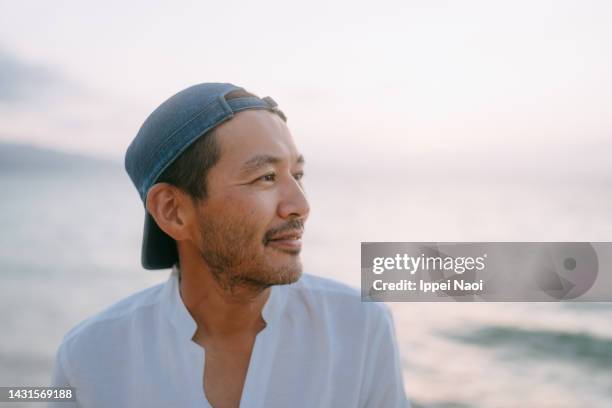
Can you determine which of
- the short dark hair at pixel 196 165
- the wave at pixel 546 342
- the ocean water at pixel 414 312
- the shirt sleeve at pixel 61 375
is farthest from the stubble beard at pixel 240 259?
the wave at pixel 546 342

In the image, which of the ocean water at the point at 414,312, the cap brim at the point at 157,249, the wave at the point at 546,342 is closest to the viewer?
the cap brim at the point at 157,249

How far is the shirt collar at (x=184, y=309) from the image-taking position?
262 cm

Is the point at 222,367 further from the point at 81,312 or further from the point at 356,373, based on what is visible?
the point at 81,312

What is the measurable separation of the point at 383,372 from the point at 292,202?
2.59ft

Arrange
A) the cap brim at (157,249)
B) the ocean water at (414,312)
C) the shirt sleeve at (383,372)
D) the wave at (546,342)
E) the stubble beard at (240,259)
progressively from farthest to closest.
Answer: the wave at (546,342) → the ocean water at (414,312) → the cap brim at (157,249) → the shirt sleeve at (383,372) → the stubble beard at (240,259)

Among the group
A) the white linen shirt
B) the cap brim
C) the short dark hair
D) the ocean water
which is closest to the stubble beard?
the short dark hair

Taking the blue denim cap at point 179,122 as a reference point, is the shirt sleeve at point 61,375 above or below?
below

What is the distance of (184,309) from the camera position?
104 inches

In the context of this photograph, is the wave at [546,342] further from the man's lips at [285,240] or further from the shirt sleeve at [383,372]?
the man's lips at [285,240]

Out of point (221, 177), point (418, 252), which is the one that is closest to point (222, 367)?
point (221, 177)

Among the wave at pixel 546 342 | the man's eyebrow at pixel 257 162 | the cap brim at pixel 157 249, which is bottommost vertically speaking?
the cap brim at pixel 157 249

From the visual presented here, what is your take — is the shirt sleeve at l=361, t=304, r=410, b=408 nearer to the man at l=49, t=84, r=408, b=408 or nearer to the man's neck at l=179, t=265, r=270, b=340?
the man at l=49, t=84, r=408, b=408

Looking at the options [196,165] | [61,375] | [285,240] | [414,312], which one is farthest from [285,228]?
[414,312]

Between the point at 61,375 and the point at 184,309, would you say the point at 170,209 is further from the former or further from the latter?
the point at 61,375
